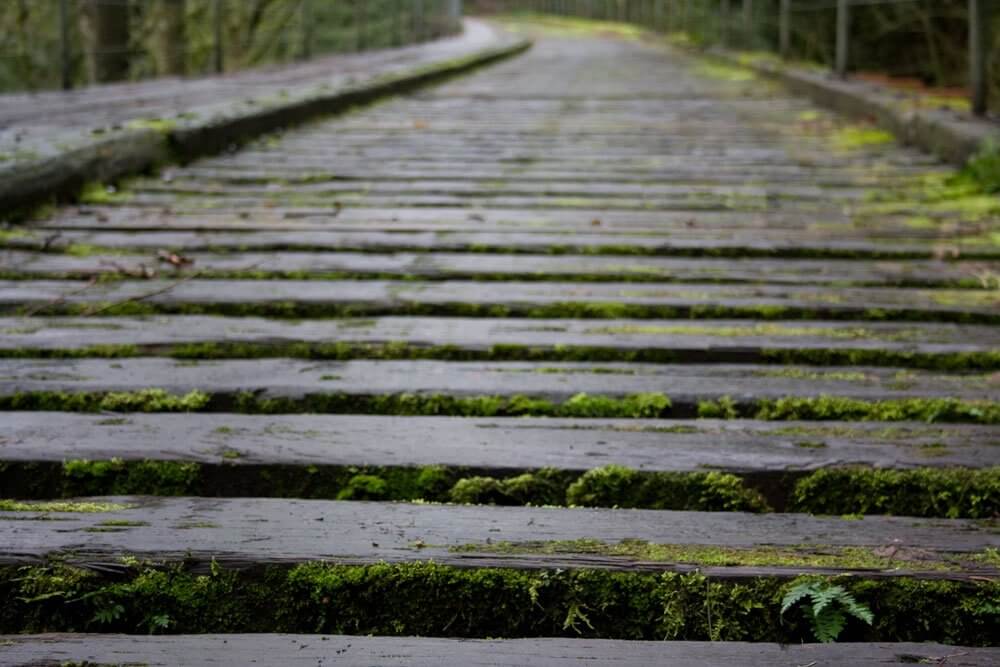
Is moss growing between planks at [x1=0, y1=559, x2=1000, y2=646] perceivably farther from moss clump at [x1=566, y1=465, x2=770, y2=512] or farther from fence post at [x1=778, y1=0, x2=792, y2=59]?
fence post at [x1=778, y1=0, x2=792, y2=59]

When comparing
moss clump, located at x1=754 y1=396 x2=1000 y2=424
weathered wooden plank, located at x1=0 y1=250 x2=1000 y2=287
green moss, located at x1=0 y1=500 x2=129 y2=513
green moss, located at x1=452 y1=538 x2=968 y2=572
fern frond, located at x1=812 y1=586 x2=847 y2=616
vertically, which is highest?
weathered wooden plank, located at x1=0 y1=250 x2=1000 y2=287

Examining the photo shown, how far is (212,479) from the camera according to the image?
1543 millimetres

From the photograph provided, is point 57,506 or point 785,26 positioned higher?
point 785,26

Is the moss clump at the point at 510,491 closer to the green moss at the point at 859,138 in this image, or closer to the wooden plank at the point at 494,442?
the wooden plank at the point at 494,442

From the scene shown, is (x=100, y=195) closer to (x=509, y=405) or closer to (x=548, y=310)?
(x=548, y=310)

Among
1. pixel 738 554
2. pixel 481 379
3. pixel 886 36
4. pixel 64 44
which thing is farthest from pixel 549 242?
pixel 886 36

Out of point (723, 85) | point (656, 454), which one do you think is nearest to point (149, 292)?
point (656, 454)

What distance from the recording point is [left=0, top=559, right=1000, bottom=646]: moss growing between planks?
1207 millimetres

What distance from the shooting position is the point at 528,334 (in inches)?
87.8

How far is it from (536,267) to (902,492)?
144 centimetres

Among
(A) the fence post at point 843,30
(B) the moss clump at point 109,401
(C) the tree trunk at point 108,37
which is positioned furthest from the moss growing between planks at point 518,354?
(C) the tree trunk at point 108,37

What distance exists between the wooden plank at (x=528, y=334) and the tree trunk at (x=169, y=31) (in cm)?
1067

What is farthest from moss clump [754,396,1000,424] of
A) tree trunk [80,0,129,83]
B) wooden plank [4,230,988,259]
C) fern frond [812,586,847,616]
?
tree trunk [80,0,129,83]

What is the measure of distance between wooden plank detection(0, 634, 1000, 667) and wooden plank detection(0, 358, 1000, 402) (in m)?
0.72
